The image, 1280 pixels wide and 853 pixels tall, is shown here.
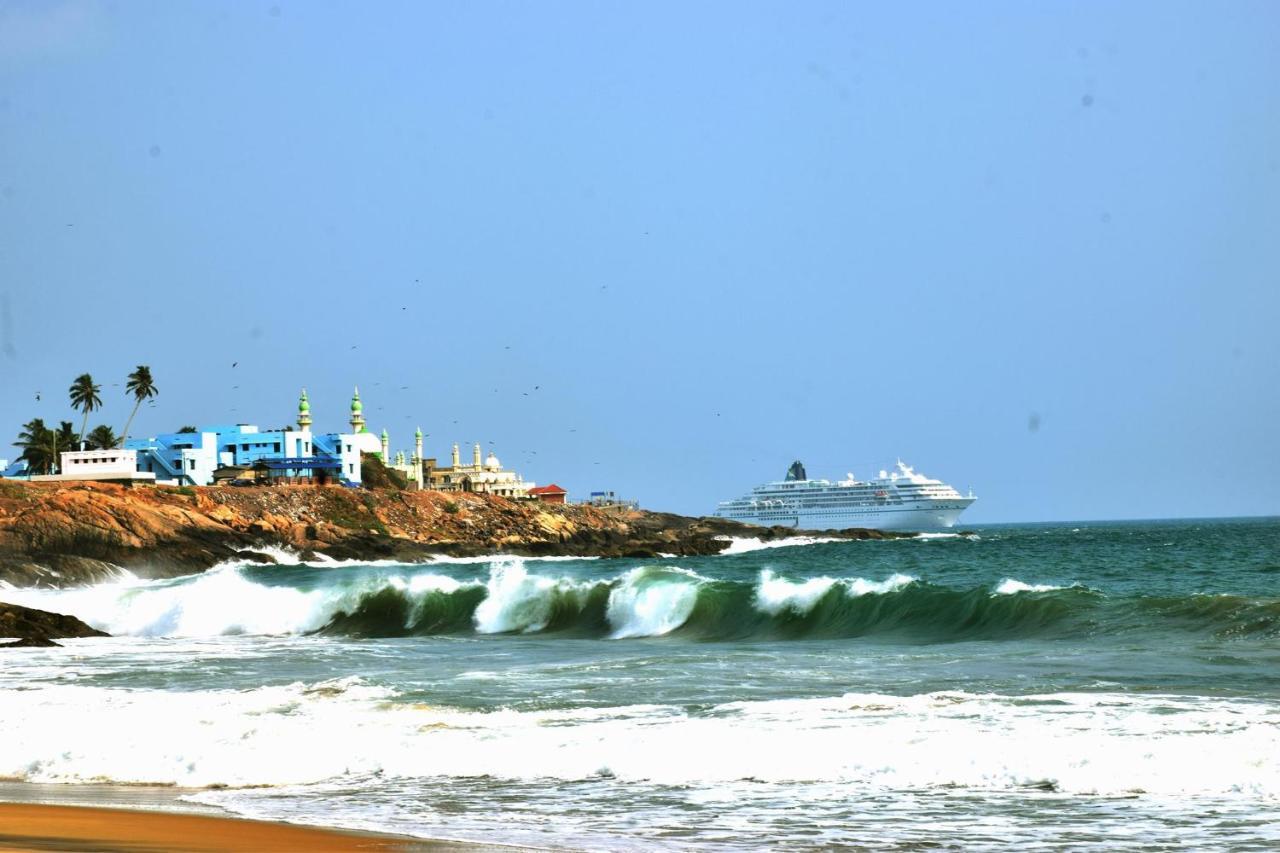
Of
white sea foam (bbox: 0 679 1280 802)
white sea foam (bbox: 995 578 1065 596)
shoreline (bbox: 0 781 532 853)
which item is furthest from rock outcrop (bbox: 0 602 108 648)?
white sea foam (bbox: 995 578 1065 596)

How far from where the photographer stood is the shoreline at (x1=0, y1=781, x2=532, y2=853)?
9516 mm

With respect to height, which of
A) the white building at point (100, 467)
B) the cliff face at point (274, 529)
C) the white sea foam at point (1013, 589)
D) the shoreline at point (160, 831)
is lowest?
the shoreline at point (160, 831)

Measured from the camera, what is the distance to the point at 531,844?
976cm

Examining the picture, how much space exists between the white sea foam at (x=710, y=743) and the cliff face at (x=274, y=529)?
47108 millimetres

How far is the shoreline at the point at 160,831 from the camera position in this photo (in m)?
9.52

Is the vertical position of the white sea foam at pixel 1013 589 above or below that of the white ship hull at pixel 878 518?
below

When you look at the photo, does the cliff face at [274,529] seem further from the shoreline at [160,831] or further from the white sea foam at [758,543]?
the shoreline at [160,831]

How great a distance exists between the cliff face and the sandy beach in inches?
2015

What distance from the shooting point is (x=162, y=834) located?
995cm

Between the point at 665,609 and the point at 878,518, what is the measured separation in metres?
138

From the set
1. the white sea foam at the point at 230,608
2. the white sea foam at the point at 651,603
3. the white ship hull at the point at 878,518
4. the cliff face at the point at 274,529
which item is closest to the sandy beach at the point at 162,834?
the white sea foam at the point at 651,603

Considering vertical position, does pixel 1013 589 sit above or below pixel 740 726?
above

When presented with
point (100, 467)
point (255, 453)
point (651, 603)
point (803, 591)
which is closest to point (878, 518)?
point (255, 453)

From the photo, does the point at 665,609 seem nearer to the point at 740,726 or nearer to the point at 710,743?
the point at 740,726
